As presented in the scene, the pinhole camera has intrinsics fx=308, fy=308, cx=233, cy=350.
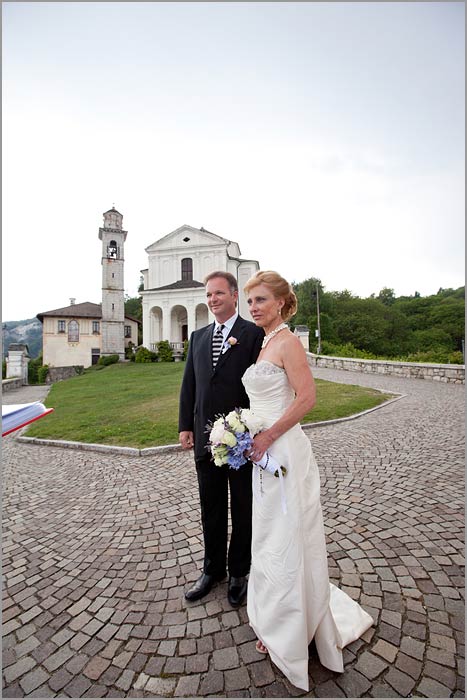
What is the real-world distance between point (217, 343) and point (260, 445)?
3.40 feet

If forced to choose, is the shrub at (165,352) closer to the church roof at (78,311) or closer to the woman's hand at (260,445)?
the church roof at (78,311)

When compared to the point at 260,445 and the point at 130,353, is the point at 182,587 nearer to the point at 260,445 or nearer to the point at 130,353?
the point at 260,445

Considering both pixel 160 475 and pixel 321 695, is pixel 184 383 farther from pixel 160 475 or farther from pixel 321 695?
pixel 160 475

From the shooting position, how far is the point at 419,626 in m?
2.27

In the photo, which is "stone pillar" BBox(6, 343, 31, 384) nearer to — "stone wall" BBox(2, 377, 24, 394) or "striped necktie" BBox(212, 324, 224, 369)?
"stone wall" BBox(2, 377, 24, 394)

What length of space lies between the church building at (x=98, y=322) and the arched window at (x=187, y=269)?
748 centimetres

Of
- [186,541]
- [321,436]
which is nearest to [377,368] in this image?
[321,436]

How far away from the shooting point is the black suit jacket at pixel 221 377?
260 cm

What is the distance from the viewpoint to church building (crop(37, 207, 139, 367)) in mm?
36625

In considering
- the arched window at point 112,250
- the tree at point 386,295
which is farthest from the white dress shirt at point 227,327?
the tree at point 386,295

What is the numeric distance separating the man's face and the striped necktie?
16 cm

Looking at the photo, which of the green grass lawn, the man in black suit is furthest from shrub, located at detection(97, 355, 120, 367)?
the man in black suit

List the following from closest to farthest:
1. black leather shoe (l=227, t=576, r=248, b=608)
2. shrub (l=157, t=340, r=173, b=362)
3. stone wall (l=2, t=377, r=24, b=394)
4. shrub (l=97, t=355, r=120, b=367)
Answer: black leather shoe (l=227, t=576, r=248, b=608) < stone wall (l=2, t=377, r=24, b=394) < shrub (l=157, t=340, r=173, b=362) < shrub (l=97, t=355, r=120, b=367)

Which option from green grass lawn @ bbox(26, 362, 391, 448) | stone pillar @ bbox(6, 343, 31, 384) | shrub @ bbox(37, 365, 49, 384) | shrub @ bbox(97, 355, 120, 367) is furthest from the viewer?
shrub @ bbox(97, 355, 120, 367)
